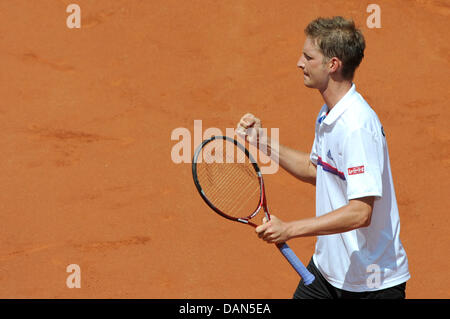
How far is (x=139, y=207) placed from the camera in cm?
604

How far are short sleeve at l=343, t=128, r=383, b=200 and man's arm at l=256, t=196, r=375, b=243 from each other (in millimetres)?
54

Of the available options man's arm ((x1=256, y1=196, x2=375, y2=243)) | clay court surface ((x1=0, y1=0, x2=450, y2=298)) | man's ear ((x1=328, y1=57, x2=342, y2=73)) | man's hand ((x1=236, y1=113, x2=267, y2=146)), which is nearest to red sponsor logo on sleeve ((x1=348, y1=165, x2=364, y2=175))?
man's arm ((x1=256, y1=196, x2=375, y2=243))

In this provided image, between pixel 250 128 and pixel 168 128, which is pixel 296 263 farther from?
pixel 168 128

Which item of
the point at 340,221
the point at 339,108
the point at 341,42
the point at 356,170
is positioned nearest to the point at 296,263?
the point at 340,221

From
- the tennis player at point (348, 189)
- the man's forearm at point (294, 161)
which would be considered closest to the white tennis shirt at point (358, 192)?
the tennis player at point (348, 189)

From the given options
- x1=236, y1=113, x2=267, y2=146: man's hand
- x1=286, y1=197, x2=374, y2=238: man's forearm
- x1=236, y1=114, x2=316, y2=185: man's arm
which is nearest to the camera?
x1=286, y1=197, x2=374, y2=238: man's forearm

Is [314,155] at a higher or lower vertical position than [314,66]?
lower

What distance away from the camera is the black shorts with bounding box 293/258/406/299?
3423 mm

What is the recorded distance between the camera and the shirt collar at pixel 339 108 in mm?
3366

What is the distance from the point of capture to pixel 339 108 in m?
3.38

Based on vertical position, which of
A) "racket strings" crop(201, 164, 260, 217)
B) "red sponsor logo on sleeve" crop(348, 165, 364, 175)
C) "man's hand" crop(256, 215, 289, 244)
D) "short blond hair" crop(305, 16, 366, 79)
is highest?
"short blond hair" crop(305, 16, 366, 79)

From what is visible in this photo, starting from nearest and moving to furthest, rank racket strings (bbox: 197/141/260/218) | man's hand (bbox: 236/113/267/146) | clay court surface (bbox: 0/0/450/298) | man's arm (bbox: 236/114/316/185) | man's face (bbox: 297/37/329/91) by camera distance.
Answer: man's face (bbox: 297/37/329/91)
man's hand (bbox: 236/113/267/146)
man's arm (bbox: 236/114/316/185)
racket strings (bbox: 197/141/260/218)
clay court surface (bbox: 0/0/450/298)

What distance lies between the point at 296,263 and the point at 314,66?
38.9 inches

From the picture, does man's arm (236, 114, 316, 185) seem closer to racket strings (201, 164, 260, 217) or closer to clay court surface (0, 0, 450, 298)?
racket strings (201, 164, 260, 217)
